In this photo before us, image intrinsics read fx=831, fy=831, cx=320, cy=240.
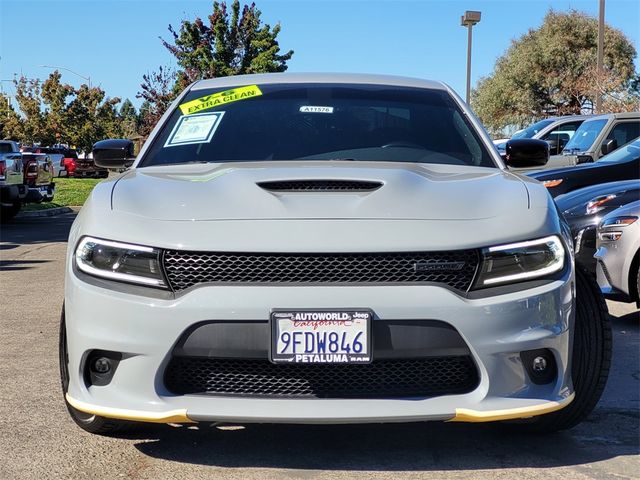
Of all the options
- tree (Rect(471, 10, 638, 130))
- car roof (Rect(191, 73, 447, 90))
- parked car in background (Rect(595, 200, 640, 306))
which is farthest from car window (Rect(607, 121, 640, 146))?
tree (Rect(471, 10, 638, 130))

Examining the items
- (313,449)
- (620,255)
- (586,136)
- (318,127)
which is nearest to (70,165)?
(586,136)

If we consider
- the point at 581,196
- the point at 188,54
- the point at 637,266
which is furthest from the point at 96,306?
the point at 188,54

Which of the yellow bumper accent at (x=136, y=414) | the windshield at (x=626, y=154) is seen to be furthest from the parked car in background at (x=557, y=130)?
the yellow bumper accent at (x=136, y=414)

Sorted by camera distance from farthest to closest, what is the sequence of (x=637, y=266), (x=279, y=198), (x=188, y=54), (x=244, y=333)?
(x=188, y=54) → (x=637, y=266) → (x=279, y=198) → (x=244, y=333)

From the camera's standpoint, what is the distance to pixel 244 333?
9.04ft

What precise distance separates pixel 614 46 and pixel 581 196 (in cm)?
3776

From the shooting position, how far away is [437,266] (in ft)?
9.30

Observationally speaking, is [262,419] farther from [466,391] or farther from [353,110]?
[353,110]

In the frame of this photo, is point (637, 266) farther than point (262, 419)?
Yes

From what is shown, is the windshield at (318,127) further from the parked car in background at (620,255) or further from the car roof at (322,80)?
the parked car in background at (620,255)

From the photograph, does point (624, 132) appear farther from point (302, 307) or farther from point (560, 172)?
point (302, 307)

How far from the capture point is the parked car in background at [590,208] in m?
6.51

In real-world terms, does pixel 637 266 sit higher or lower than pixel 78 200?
higher

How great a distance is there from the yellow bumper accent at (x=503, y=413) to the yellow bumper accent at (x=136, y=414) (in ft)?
3.01
